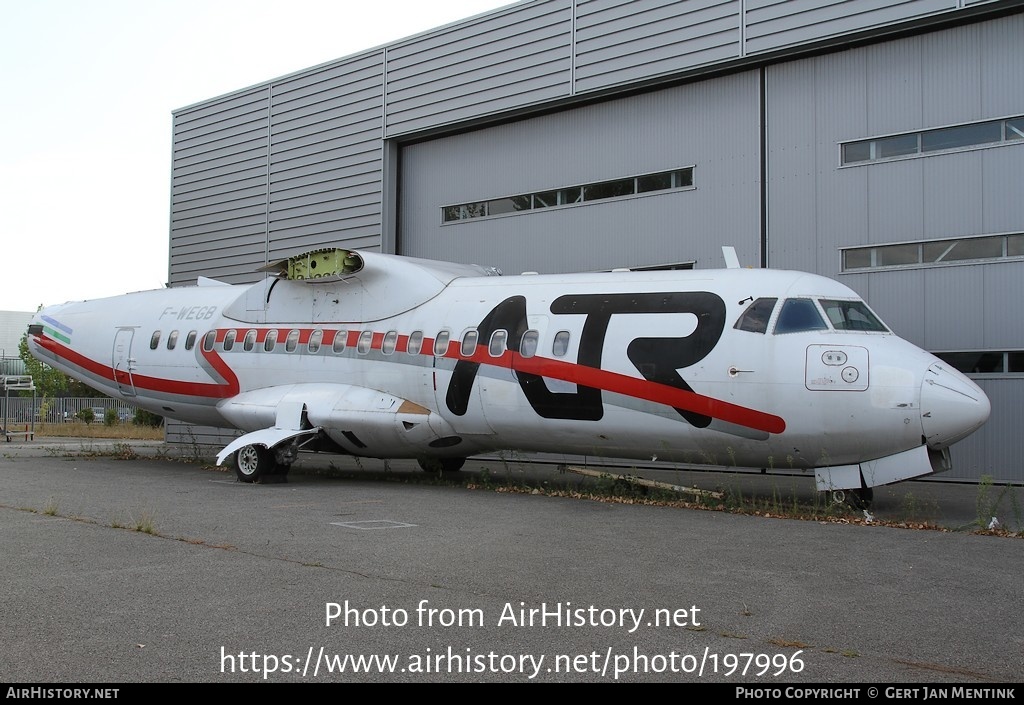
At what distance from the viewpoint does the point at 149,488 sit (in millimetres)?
14000

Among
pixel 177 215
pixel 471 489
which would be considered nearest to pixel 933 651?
pixel 471 489

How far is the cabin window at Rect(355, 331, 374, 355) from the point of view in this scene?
15.4m

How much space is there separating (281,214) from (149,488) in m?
13.7

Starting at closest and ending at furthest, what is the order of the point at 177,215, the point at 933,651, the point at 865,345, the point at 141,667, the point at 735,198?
the point at 141,667
the point at 933,651
the point at 865,345
the point at 735,198
the point at 177,215

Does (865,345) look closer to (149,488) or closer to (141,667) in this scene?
(141,667)

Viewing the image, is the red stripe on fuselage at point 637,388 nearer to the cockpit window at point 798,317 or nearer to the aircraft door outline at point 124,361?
the cockpit window at point 798,317

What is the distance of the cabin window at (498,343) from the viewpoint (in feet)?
45.5

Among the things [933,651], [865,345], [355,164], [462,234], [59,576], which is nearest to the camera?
[933,651]

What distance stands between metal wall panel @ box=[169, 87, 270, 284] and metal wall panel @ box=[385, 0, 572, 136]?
5.40m

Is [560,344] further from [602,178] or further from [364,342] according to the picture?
[602,178]

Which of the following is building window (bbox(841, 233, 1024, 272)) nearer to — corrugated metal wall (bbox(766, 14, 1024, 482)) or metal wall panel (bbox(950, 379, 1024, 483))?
corrugated metal wall (bbox(766, 14, 1024, 482))

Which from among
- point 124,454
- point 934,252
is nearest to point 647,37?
point 934,252

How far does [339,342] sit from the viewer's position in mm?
15734

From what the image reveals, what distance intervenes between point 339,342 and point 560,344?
4.37m
